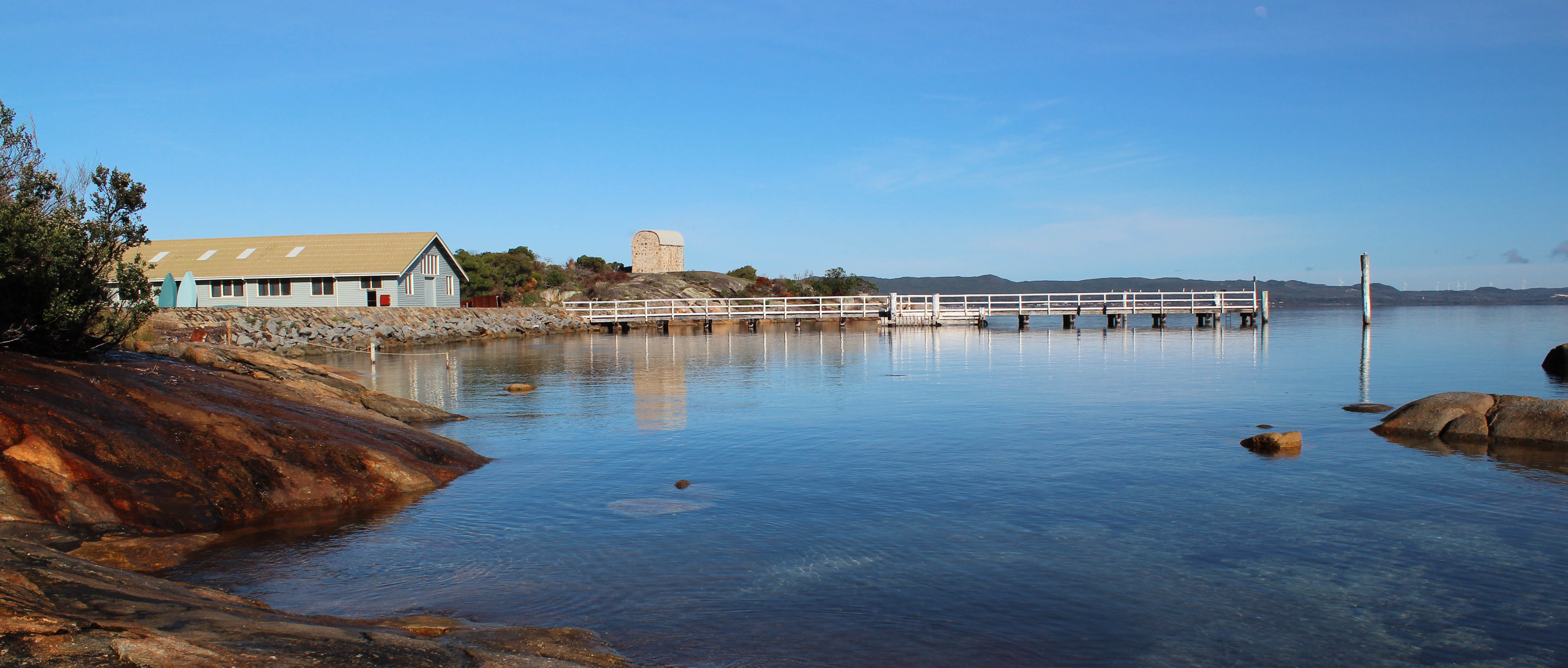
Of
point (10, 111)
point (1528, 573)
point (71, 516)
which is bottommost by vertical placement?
point (1528, 573)

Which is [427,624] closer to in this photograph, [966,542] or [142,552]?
[142,552]

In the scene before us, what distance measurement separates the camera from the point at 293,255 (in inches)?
2058

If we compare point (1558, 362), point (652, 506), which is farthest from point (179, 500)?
point (1558, 362)

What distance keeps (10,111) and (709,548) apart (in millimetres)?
10648

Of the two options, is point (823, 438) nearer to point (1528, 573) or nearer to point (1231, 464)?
point (1231, 464)

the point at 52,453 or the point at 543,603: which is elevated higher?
the point at 52,453

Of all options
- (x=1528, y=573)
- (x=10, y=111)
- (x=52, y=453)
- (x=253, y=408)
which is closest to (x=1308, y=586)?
(x=1528, y=573)

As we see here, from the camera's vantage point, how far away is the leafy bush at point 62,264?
1059 cm

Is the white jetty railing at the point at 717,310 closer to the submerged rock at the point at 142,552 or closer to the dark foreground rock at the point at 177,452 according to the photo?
the dark foreground rock at the point at 177,452

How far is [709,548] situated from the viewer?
850cm

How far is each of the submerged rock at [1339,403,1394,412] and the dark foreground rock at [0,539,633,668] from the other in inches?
638

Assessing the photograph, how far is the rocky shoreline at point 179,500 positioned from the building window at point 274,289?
39272mm

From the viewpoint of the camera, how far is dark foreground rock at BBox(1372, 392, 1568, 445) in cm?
1355

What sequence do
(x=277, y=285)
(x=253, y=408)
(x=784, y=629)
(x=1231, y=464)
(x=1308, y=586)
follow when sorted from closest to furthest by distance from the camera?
(x=784, y=629) < (x=1308, y=586) < (x=253, y=408) < (x=1231, y=464) < (x=277, y=285)
